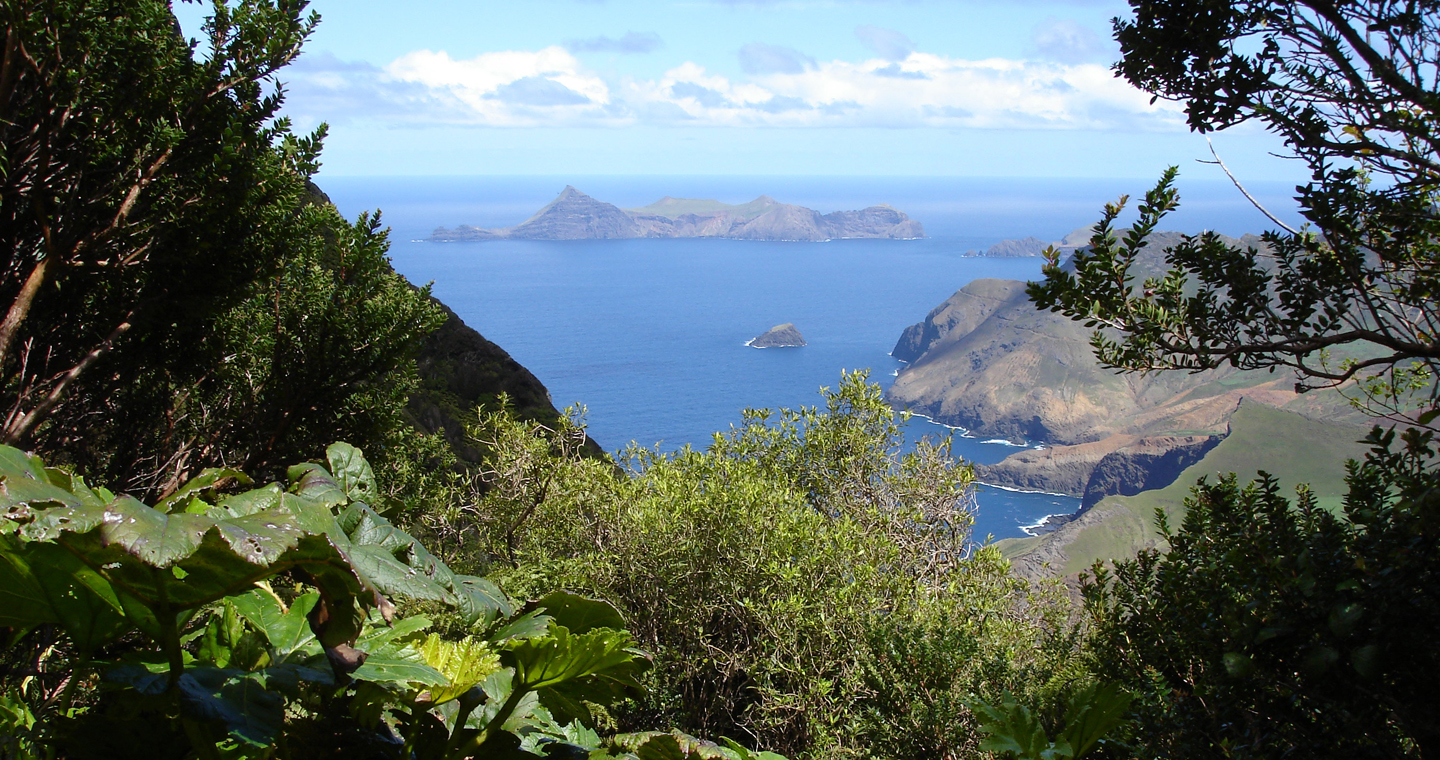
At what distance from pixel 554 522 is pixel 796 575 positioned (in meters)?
3.31

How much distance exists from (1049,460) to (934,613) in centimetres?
9064

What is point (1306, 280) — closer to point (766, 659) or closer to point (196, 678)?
point (766, 659)

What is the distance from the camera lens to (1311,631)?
304cm

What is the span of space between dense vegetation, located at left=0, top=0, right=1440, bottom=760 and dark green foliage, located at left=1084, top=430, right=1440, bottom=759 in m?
0.02

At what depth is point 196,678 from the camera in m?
1.51

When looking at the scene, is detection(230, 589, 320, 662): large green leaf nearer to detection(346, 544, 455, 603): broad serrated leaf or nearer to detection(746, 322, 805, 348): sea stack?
detection(346, 544, 455, 603): broad serrated leaf

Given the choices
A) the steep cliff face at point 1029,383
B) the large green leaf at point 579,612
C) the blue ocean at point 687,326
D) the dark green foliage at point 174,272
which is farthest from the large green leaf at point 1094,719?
the steep cliff face at point 1029,383

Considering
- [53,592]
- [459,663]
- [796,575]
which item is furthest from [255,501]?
[796,575]

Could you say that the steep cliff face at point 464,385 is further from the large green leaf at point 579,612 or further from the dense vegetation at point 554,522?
the large green leaf at point 579,612

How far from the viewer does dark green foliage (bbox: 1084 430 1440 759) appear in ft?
9.18

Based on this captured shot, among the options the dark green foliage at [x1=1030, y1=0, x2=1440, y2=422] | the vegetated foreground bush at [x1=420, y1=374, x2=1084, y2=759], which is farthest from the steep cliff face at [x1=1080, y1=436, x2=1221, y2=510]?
the dark green foliage at [x1=1030, y1=0, x2=1440, y2=422]

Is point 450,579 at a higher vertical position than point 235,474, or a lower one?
lower

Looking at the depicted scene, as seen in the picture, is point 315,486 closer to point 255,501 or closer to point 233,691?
point 255,501

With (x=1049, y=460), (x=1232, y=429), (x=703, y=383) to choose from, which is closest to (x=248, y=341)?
(x=1232, y=429)
